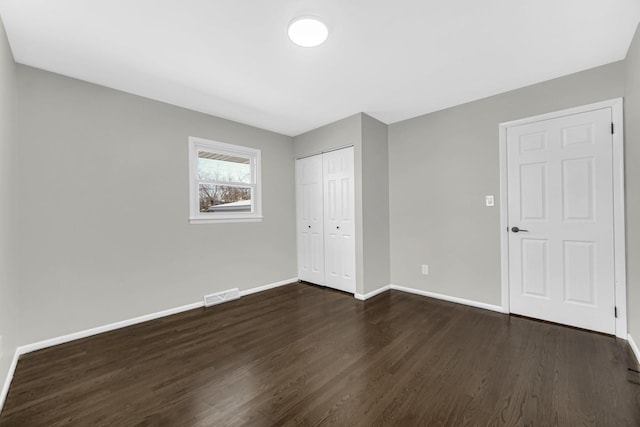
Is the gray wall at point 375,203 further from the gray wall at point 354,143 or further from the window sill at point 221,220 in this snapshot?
the window sill at point 221,220

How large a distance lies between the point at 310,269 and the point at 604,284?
3.38 m

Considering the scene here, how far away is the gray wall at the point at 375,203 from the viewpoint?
3641 millimetres

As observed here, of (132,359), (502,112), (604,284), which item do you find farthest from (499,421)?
(502,112)

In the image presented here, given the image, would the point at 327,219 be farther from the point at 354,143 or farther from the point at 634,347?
the point at 634,347

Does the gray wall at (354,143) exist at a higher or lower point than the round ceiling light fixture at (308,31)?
lower

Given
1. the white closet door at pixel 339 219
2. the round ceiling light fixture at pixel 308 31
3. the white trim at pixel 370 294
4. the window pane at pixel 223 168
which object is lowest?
the white trim at pixel 370 294

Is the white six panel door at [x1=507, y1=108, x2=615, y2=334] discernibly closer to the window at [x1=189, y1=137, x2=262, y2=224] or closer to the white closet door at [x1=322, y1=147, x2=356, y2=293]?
the white closet door at [x1=322, y1=147, x2=356, y2=293]

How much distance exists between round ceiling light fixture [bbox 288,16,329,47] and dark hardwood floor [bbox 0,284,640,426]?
247 centimetres

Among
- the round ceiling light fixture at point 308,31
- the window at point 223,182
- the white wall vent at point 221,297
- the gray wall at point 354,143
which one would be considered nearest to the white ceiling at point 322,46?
the round ceiling light fixture at point 308,31

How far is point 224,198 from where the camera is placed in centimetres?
377

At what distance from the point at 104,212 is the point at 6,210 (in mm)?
771

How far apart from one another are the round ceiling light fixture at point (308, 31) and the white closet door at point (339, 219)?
182 cm

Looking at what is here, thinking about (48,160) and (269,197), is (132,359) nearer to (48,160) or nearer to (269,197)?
(48,160)

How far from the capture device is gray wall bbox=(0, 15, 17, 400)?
1.78 m
